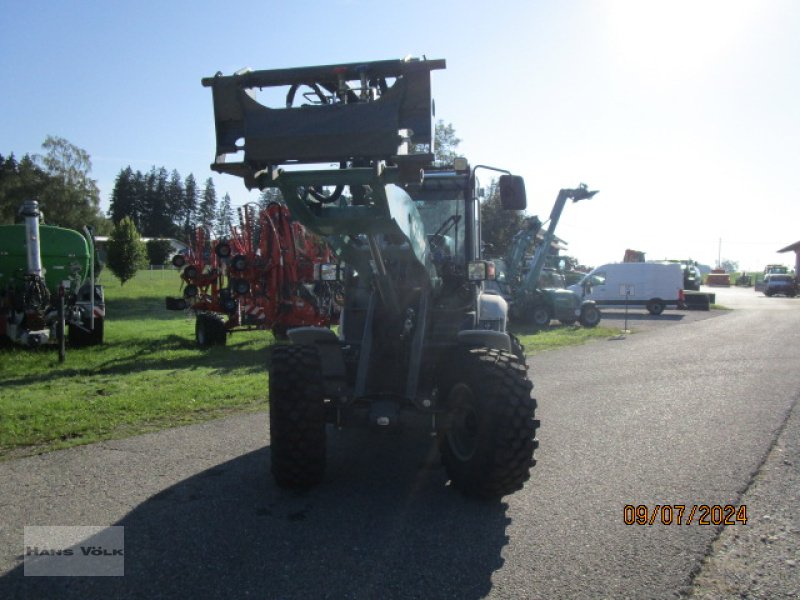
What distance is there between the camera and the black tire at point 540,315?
1988 centimetres

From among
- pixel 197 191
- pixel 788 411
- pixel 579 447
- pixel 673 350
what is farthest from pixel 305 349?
pixel 197 191

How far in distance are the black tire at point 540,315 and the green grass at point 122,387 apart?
28.8 ft

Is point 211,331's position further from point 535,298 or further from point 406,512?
point 535,298

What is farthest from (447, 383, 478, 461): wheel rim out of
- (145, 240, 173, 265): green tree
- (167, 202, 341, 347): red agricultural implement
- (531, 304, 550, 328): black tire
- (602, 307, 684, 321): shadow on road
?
(145, 240, 173, 265): green tree

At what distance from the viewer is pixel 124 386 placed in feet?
28.0

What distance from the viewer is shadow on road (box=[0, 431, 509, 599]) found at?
3.22 meters

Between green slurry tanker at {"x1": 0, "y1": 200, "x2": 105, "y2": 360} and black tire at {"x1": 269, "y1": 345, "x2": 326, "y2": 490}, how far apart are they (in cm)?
752

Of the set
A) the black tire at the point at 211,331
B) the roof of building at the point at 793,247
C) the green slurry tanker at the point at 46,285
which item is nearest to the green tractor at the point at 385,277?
the green slurry tanker at the point at 46,285

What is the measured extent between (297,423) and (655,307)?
82.9 feet

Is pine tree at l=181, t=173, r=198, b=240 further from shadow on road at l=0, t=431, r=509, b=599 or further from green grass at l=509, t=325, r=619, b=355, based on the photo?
shadow on road at l=0, t=431, r=509, b=599

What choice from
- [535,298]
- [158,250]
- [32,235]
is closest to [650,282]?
[535,298]

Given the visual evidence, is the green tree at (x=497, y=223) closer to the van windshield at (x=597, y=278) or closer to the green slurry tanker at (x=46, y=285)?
the van windshield at (x=597, y=278)

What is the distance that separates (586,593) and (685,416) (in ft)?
14.9

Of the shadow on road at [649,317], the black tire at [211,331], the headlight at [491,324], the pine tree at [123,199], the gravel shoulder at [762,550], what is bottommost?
the shadow on road at [649,317]
